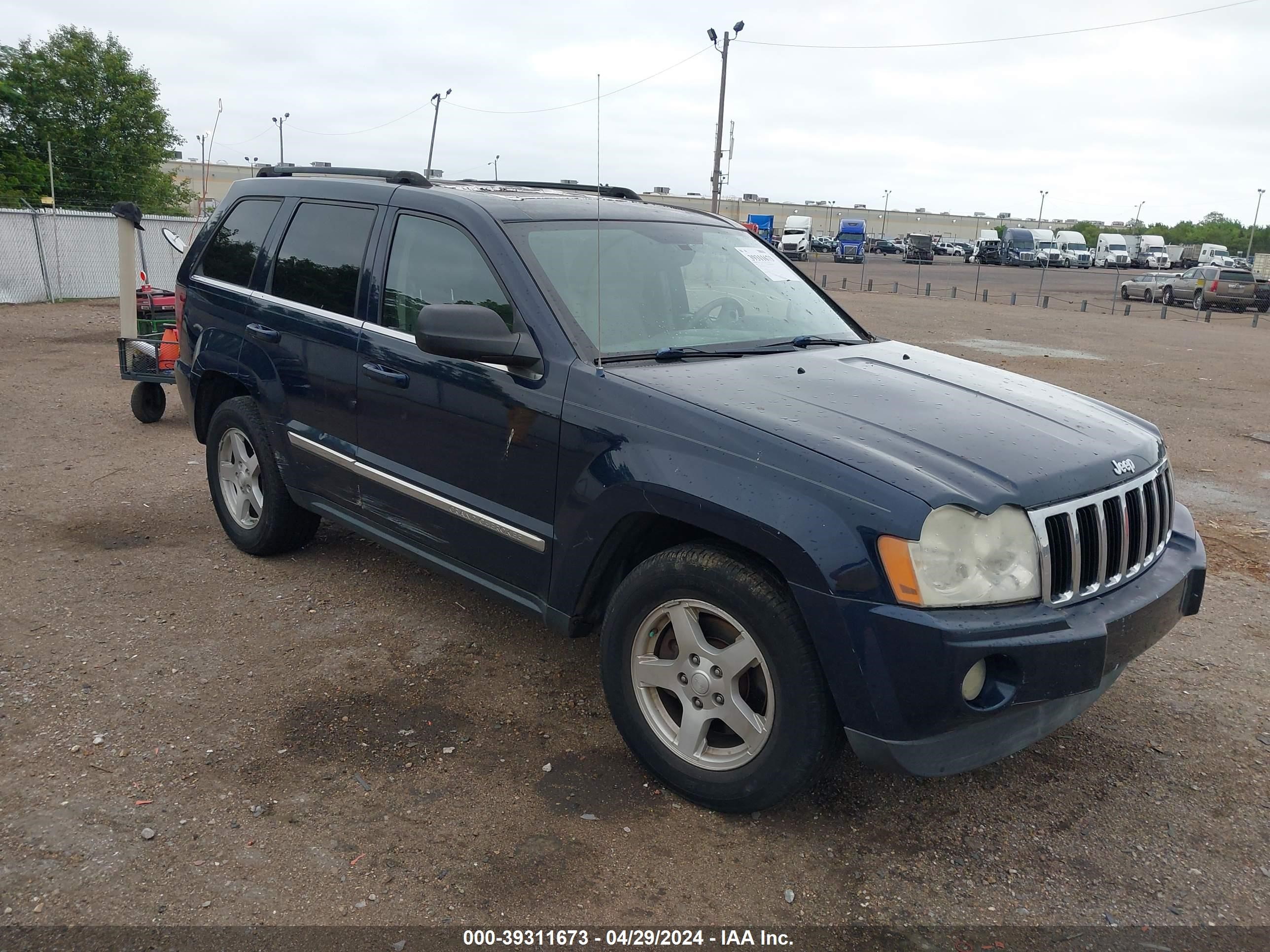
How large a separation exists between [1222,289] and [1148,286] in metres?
4.00

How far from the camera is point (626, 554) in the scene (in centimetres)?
345

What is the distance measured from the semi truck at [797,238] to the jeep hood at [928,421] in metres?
53.5

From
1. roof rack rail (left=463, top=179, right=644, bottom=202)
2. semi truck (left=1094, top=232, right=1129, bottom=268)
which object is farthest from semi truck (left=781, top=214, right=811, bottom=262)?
roof rack rail (left=463, top=179, right=644, bottom=202)

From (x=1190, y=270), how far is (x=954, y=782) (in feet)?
113

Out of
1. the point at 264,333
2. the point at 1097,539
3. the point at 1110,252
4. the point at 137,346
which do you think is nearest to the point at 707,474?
the point at 1097,539

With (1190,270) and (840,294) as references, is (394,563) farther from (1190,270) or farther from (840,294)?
(1190,270)

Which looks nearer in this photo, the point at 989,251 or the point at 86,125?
the point at 86,125

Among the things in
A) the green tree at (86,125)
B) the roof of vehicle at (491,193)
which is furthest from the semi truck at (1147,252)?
the roof of vehicle at (491,193)

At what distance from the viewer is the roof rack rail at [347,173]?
175 inches

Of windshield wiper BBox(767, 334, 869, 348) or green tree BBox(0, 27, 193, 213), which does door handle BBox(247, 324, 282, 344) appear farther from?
green tree BBox(0, 27, 193, 213)

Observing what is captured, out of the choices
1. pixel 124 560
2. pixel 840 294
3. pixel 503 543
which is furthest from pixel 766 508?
pixel 840 294

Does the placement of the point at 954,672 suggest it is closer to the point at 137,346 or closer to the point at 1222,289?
the point at 137,346

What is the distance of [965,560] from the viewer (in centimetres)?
274

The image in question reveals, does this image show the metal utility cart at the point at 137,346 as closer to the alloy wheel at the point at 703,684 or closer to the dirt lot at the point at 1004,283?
the alloy wheel at the point at 703,684
